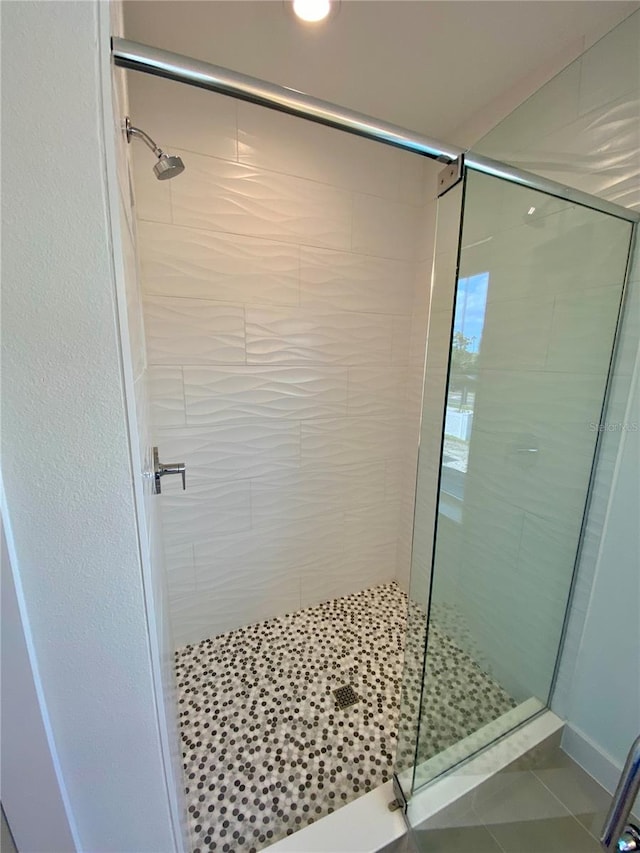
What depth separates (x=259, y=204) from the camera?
146 cm

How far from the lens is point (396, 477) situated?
203 cm

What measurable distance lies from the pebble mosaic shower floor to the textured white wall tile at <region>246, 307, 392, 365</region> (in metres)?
1.30

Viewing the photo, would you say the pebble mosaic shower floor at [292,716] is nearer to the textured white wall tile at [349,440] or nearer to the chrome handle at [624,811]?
the chrome handle at [624,811]

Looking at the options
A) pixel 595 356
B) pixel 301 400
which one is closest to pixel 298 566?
pixel 301 400

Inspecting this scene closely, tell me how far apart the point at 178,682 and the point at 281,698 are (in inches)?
18.2

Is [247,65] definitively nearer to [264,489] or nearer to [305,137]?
[305,137]

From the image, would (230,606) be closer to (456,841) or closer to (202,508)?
(202,508)

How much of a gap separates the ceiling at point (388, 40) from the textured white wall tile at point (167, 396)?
1.13 m

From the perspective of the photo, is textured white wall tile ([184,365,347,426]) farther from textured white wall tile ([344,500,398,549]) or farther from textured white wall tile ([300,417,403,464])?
textured white wall tile ([344,500,398,549])

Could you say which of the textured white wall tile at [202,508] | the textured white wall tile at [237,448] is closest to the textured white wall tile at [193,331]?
the textured white wall tile at [237,448]

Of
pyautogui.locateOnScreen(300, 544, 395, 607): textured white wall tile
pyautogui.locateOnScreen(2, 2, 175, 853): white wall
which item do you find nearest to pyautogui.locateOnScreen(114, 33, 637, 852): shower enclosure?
pyautogui.locateOnScreen(300, 544, 395, 607): textured white wall tile

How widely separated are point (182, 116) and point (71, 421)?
1.48 m

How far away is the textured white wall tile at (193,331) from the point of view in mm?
1381

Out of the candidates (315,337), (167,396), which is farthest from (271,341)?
(167,396)
